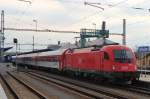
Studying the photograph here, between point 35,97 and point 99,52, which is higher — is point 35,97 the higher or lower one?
the lower one

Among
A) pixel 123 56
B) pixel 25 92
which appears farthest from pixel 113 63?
pixel 25 92

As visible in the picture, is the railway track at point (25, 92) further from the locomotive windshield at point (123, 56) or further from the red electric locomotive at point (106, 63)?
the locomotive windshield at point (123, 56)

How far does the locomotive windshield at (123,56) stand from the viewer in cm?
3100

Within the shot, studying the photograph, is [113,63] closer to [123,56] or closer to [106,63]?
[106,63]

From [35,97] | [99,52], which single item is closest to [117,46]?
[99,52]

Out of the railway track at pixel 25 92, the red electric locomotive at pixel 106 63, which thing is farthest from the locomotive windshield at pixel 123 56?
the railway track at pixel 25 92

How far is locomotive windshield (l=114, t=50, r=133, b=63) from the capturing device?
1220 inches

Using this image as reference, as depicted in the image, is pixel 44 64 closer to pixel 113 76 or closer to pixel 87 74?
pixel 87 74

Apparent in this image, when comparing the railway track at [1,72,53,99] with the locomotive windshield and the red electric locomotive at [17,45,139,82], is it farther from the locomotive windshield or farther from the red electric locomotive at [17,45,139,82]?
the locomotive windshield

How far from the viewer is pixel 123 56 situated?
3127 cm

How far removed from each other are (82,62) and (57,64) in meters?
13.2

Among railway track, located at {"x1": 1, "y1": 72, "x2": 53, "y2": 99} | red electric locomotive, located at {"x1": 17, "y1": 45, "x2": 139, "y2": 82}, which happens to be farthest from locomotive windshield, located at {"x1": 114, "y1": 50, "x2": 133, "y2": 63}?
railway track, located at {"x1": 1, "y1": 72, "x2": 53, "y2": 99}

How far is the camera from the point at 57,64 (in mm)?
50906

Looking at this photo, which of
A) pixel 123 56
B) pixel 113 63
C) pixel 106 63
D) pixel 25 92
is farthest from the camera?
pixel 106 63
